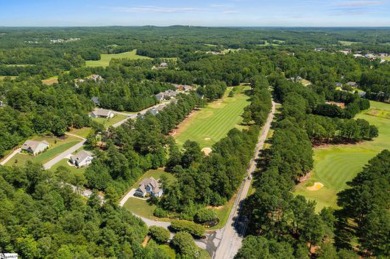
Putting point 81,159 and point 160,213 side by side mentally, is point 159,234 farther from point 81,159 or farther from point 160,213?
point 81,159

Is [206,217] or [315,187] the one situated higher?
[206,217]

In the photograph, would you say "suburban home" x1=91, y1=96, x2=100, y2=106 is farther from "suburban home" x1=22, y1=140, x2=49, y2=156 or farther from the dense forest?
"suburban home" x1=22, y1=140, x2=49, y2=156

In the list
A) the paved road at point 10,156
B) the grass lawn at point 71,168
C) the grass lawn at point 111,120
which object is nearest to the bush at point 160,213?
the grass lawn at point 71,168

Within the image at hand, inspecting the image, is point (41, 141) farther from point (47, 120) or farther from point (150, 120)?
point (150, 120)

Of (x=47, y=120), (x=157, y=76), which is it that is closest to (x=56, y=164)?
(x=47, y=120)

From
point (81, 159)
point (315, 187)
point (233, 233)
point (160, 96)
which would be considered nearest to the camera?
point (233, 233)

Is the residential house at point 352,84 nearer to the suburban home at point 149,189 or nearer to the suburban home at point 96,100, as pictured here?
the suburban home at point 96,100

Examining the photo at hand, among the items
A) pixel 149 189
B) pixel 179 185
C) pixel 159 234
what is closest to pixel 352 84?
pixel 179 185
